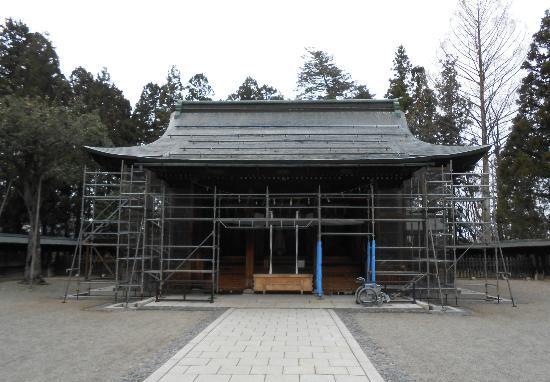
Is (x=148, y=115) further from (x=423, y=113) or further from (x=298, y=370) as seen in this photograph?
(x=298, y=370)

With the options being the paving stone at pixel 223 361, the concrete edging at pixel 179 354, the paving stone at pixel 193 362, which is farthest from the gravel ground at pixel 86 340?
the paving stone at pixel 223 361

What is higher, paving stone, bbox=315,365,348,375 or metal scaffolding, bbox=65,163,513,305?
metal scaffolding, bbox=65,163,513,305

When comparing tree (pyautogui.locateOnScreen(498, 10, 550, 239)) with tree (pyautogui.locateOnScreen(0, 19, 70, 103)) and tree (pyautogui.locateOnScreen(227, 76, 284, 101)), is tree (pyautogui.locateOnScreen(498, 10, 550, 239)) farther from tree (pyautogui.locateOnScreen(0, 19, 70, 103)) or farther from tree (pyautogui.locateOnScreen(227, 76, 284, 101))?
tree (pyautogui.locateOnScreen(0, 19, 70, 103))

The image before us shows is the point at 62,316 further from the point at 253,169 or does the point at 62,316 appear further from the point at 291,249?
the point at 291,249

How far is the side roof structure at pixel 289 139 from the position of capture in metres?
14.0

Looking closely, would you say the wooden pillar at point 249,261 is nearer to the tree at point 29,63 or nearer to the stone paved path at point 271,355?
the stone paved path at point 271,355

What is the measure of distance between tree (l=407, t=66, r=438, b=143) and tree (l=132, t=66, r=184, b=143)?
63.3 feet

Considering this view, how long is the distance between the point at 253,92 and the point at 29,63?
721 inches

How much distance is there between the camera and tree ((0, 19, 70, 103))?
29984 millimetres

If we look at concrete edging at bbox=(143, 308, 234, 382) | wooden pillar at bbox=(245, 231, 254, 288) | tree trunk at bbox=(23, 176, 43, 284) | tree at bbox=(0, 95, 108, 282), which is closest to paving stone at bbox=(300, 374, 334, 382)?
concrete edging at bbox=(143, 308, 234, 382)

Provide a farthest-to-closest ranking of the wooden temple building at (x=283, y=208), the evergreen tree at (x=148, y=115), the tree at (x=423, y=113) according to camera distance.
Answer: the evergreen tree at (x=148, y=115) < the tree at (x=423, y=113) < the wooden temple building at (x=283, y=208)

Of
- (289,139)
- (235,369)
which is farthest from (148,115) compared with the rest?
(235,369)

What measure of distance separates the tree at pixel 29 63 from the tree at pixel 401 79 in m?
24.8

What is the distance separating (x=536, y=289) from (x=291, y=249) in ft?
34.7
